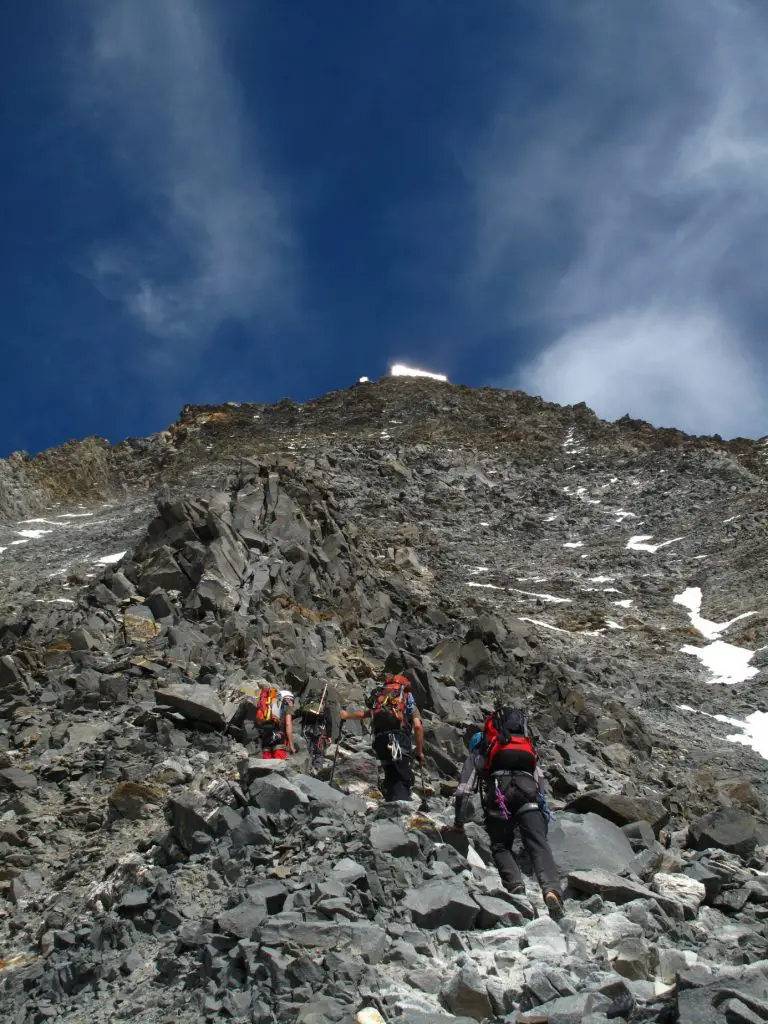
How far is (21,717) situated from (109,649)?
2811mm

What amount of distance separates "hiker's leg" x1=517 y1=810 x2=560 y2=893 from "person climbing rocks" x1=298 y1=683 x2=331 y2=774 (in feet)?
13.9

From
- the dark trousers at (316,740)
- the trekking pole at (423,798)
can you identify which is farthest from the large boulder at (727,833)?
the dark trousers at (316,740)

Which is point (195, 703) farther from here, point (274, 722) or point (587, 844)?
point (587, 844)

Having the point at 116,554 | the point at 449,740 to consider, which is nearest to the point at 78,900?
the point at 449,740

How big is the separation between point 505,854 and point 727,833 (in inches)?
134

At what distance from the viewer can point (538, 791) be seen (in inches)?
264

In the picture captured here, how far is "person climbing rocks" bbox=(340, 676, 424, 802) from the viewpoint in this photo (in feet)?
28.0

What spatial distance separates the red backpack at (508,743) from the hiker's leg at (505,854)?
474mm

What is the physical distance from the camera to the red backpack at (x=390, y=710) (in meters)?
8.75

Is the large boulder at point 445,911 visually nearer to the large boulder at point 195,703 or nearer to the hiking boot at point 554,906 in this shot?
the hiking boot at point 554,906

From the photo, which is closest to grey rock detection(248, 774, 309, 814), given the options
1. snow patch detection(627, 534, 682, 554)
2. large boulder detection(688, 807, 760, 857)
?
large boulder detection(688, 807, 760, 857)

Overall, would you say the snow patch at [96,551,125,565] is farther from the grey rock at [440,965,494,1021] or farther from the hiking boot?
the grey rock at [440,965,494,1021]

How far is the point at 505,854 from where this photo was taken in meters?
6.55

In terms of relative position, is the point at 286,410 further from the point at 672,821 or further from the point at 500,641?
the point at 672,821
